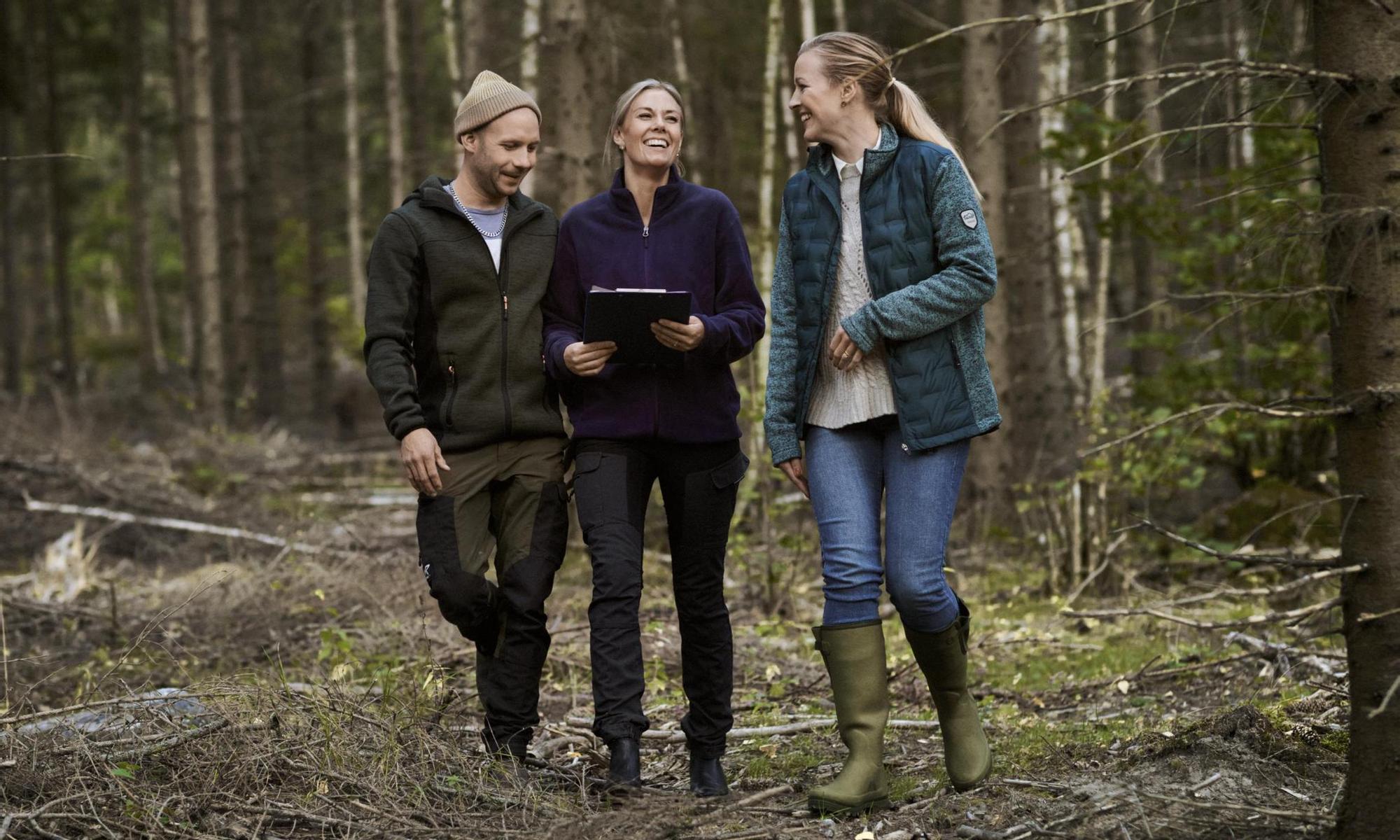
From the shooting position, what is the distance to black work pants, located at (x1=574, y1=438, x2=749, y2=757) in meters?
4.23

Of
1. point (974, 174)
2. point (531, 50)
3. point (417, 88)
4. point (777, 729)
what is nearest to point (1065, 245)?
point (974, 174)

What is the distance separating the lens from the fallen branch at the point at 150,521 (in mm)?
10094

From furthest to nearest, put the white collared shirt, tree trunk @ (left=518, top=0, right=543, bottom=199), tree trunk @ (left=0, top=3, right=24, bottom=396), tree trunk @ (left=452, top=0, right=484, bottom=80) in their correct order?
1. tree trunk @ (left=0, top=3, right=24, bottom=396)
2. tree trunk @ (left=452, top=0, right=484, bottom=80)
3. tree trunk @ (left=518, top=0, right=543, bottom=199)
4. the white collared shirt

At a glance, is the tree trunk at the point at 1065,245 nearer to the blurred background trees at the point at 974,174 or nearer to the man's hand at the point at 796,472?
the blurred background trees at the point at 974,174

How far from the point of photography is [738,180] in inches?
984

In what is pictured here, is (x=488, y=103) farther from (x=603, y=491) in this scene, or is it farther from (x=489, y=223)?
(x=603, y=491)

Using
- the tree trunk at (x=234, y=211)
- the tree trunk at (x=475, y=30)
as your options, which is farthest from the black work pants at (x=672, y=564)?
the tree trunk at (x=234, y=211)

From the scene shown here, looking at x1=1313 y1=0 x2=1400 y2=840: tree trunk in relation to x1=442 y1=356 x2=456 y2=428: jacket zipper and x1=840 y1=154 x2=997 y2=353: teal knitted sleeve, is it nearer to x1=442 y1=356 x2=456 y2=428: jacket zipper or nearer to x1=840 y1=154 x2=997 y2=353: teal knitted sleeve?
x1=840 y1=154 x2=997 y2=353: teal knitted sleeve

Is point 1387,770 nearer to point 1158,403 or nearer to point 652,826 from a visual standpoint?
point 652,826

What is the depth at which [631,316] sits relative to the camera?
4.07 meters

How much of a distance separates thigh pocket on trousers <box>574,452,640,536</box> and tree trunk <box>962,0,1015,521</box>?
5.75 m

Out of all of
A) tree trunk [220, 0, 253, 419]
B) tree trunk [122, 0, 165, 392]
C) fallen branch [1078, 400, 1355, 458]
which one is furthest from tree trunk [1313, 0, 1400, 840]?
tree trunk [122, 0, 165, 392]

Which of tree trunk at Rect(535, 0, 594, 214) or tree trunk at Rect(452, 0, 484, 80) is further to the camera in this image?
tree trunk at Rect(452, 0, 484, 80)

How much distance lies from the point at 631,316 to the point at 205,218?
45.8ft
